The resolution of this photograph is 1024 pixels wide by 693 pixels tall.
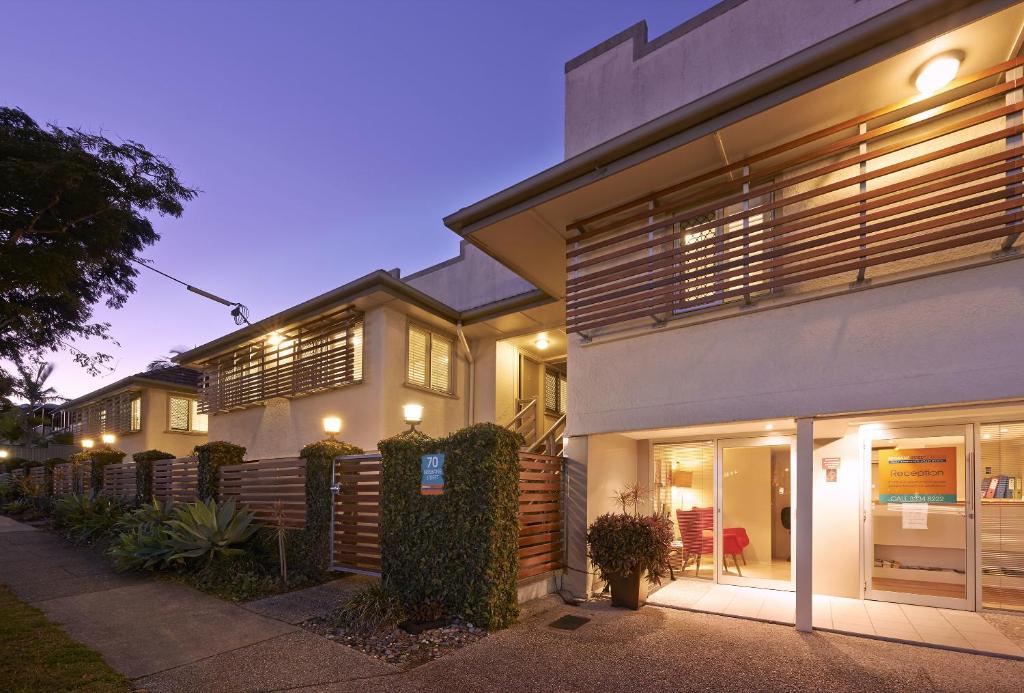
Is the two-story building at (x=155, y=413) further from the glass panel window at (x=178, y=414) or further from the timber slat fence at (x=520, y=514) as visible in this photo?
the timber slat fence at (x=520, y=514)

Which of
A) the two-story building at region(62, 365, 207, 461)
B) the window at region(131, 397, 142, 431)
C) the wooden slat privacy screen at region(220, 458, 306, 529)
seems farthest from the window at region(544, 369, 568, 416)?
the window at region(131, 397, 142, 431)

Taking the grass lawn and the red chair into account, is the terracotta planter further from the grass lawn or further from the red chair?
the grass lawn

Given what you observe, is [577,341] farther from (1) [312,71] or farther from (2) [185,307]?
(2) [185,307]

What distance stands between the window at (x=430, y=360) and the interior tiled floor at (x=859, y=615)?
21.3 ft

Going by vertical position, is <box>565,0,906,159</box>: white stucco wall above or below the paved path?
above

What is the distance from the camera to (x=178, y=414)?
20766 mm

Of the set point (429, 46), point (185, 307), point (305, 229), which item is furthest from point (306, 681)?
point (305, 229)

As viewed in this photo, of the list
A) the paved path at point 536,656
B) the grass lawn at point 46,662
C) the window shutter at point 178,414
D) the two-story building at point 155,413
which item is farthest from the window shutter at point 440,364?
the window shutter at point 178,414

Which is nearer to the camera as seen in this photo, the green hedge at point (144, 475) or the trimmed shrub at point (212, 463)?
the trimmed shrub at point (212, 463)

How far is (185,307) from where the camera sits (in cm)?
2788

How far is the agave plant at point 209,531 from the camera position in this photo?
28.4 feet

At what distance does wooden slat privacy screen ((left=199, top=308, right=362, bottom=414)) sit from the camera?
1219 cm

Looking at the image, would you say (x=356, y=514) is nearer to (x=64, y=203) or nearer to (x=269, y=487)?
(x=269, y=487)

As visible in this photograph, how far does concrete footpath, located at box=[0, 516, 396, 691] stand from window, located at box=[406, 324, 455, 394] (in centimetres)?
508
